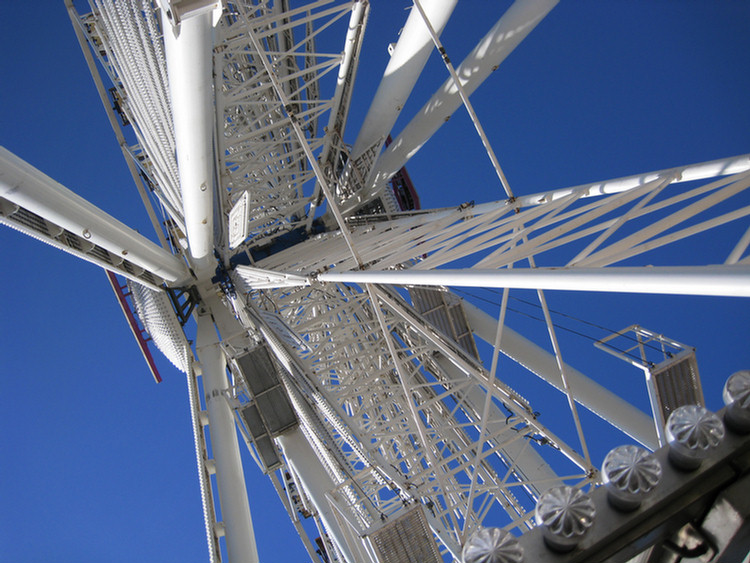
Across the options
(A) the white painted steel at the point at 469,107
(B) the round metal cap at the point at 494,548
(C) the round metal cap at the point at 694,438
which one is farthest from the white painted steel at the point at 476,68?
(B) the round metal cap at the point at 494,548

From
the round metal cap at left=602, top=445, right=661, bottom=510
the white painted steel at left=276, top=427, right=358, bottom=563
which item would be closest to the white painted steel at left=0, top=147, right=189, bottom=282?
the white painted steel at left=276, top=427, right=358, bottom=563

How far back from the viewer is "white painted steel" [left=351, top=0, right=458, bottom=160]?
9.51 metres

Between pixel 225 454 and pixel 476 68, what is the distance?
27.0ft

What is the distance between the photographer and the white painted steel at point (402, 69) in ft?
31.2

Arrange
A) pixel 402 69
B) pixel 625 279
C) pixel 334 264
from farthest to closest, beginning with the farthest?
pixel 334 264, pixel 402 69, pixel 625 279

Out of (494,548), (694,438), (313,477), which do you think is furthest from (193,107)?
(313,477)

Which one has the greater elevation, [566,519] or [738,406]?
[738,406]

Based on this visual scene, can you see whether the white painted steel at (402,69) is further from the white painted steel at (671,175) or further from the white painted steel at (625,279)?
the white painted steel at (625,279)

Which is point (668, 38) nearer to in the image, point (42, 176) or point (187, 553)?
point (42, 176)

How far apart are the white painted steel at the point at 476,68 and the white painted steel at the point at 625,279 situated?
571 cm

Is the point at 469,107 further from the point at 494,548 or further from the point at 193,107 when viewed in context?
the point at 494,548

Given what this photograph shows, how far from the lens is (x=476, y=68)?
10.3 metres

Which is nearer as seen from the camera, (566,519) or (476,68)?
(566,519)

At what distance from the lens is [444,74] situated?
30.5 metres
